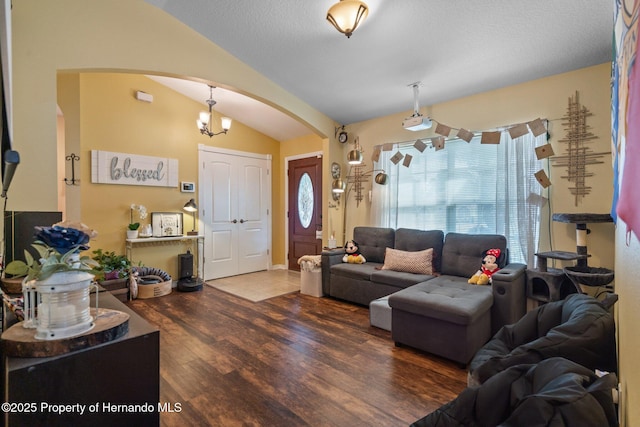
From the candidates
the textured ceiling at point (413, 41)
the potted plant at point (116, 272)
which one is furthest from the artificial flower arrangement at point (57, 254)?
the potted plant at point (116, 272)

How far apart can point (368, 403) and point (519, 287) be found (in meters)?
1.88

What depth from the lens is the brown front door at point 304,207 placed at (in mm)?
5375

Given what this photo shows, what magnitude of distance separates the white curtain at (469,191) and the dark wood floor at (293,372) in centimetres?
157

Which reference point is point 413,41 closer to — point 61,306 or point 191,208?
point 61,306

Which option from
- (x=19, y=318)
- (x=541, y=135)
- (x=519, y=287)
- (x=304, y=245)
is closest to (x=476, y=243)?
(x=519, y=287)

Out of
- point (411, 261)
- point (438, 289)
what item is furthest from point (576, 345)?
point (411, 261)

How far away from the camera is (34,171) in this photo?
2.15m

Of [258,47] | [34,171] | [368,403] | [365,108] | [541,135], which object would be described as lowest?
[368,403]

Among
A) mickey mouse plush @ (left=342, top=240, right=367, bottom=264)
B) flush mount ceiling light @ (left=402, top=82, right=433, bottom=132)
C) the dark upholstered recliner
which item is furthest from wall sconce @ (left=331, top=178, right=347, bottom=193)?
the dark upholstered recliner

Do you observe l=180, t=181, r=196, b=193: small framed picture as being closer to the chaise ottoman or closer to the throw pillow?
the throw pillow

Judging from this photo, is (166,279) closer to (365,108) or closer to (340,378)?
(340,378)

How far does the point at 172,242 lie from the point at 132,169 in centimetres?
121

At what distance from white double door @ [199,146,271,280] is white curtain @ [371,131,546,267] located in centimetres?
238

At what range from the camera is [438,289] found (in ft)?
9.08
